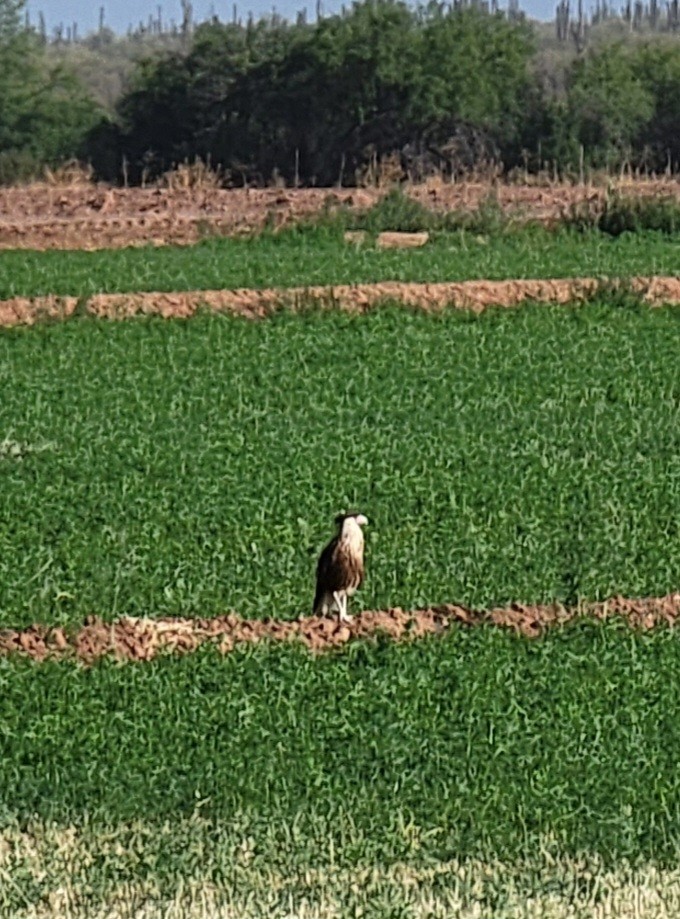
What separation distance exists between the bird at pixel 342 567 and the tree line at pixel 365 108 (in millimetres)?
36159

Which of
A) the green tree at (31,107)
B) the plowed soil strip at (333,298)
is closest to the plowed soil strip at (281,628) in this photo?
the plowed soil strip at (333,298)

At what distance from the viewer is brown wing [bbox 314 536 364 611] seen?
34.7 ft

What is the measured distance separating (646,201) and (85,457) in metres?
16.9

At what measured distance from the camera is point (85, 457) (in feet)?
52.1

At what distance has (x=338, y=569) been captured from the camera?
10.6 meters

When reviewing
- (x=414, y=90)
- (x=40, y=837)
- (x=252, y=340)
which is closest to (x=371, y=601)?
(x=40, y=837)

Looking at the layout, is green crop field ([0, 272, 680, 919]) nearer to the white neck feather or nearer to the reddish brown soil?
the white neck feather

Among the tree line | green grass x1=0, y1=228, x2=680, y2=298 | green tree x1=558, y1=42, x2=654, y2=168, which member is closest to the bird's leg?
green grass x1=0, y1=228, x2=680, y2=298

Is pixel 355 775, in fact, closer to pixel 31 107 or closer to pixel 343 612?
pixel 343 612

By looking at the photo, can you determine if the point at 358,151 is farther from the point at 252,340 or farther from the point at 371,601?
the point at 371,601

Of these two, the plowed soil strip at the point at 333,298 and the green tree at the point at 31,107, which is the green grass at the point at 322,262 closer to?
the plowed soil strip at the point at 333,298

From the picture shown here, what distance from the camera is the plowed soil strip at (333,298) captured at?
891 inches

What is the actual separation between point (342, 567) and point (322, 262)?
625 inches

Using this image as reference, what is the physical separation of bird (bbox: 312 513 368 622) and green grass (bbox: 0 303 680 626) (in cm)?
82
